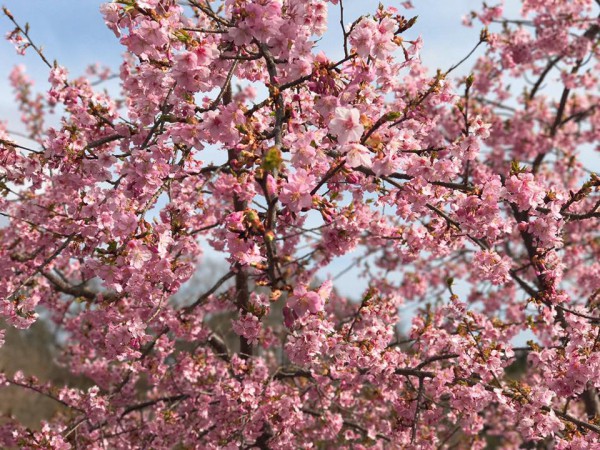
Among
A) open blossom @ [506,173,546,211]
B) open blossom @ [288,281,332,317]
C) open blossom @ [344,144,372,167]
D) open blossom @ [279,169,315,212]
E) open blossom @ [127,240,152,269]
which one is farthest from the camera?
open blossom @ [506,173,546,211]

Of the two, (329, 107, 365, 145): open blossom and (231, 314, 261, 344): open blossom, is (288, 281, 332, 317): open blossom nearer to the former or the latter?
(329, 107, 365, 145): open blossom

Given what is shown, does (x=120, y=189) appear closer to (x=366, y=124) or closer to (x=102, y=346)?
(x=366, y=124)

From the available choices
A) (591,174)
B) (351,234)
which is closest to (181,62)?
(351,234)

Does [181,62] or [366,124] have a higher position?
[181,62]

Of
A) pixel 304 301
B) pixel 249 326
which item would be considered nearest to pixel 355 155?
pixel 304 301

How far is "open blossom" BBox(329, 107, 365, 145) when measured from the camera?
2443 millimetres

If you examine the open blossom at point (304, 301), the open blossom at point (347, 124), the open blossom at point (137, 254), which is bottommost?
the open blossom at point (304, 301)

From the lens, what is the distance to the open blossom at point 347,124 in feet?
8.02

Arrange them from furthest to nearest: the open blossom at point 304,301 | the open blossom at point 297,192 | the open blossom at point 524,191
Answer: the open blossom at point 524,191 → the open blossom at point 297,192 → the open blossom at point 304,301

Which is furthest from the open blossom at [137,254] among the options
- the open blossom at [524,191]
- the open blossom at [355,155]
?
the open blossom at [524,191]

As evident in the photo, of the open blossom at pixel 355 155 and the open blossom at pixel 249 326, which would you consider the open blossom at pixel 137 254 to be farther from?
the open blossom at pixel 355 155

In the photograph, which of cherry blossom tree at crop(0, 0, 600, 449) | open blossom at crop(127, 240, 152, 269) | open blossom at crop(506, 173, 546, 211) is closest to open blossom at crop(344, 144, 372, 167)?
cherry blossom tree at crop(0, 0, 600, 449)

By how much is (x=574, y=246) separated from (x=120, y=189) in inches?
309

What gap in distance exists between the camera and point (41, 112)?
9938mm
